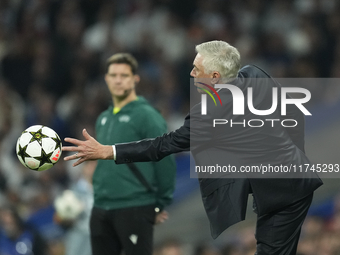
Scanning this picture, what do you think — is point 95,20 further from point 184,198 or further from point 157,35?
point 184,198

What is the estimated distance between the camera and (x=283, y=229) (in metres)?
4.33

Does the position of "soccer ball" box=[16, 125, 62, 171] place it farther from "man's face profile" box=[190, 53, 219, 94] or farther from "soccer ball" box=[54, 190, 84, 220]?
"soccer ball" box=[54, 190, 84, 220]

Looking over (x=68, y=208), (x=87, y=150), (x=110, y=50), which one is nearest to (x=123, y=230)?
(x=87, y=150)

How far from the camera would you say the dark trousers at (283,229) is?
4324mm

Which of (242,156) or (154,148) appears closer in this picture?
(154,148)

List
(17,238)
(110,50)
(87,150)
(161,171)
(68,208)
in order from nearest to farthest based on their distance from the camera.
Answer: (87,150)
(161,171)
(68,208)
(17,238)
(110,50)

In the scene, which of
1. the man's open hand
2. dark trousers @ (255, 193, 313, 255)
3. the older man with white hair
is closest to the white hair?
the older man with white hair

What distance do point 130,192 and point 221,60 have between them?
5.16 feet

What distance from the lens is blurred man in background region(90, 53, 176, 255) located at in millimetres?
5219

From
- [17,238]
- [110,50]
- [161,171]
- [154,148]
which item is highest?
[110,50]

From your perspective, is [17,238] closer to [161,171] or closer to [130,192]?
[130,192]

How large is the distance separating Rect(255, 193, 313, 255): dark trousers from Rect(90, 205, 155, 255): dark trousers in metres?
1.22

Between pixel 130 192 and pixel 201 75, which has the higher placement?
pixel 201 75

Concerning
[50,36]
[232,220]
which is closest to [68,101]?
[50,36]
